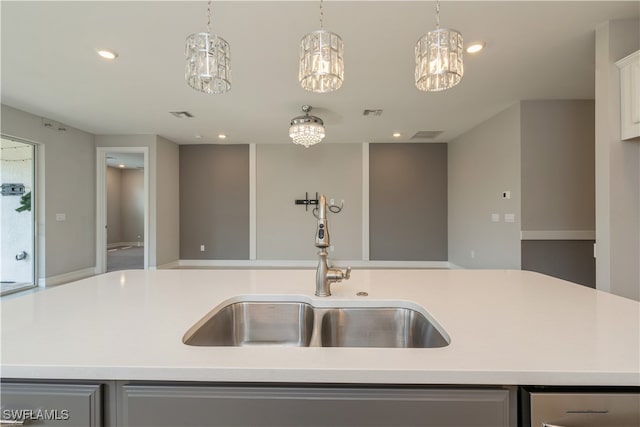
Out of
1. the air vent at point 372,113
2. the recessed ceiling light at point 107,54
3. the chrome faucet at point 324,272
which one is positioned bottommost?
the chrome faucet at point 324,272

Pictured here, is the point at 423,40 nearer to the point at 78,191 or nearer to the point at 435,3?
the point at 435,3

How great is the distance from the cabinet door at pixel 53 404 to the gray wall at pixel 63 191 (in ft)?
17.0

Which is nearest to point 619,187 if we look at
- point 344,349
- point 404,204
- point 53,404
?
point 344,349

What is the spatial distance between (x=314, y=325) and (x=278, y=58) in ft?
8.45

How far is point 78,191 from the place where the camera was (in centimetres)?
503

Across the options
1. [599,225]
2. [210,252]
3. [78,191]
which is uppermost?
[78,191]

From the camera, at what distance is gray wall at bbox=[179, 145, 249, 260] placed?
6168mm

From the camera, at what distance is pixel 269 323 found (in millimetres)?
1144

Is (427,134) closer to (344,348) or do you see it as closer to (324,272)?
(324,272)

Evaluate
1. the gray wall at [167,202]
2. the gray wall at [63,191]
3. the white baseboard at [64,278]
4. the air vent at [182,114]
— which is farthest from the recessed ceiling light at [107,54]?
the white baseboard at [64,278]

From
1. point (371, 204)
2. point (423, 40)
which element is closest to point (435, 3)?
point (423, 40)

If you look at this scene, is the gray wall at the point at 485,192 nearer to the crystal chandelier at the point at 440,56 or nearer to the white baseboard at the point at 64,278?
the crystal chandelier at the point at 440,56

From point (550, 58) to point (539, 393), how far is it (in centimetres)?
341

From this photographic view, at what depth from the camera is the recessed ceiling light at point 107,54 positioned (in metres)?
2.58
